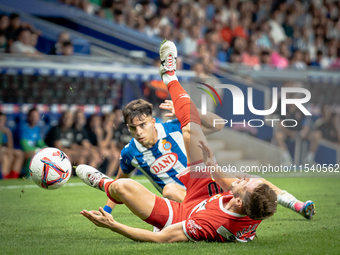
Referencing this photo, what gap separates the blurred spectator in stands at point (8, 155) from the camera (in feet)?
30.3

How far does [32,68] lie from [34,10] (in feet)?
9.63

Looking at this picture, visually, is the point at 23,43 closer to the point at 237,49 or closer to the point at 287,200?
the point at 237,49

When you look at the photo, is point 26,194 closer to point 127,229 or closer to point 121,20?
point 127,229

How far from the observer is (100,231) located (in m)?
4.76

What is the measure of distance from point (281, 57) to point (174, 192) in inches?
421

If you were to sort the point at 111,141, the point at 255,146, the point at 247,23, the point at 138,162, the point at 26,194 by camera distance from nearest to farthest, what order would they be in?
the point at 138,162, the point at 26,194, the point at 111,141, the point at 255,146, the point at 247,23

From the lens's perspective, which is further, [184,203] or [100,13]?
[100,13]

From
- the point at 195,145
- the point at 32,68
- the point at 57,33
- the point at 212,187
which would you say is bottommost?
the point at 212,187

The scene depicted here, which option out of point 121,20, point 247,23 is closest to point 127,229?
point 121,20

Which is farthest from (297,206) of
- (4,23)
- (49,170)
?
(4,23)

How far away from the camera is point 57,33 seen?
11453mm

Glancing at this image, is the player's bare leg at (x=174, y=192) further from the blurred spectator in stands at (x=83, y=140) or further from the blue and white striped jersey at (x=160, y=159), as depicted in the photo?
the blurred spectator in stands at (x=83, y=140)

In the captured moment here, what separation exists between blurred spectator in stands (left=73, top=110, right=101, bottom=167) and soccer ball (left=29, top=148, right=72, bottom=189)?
14.5 ft

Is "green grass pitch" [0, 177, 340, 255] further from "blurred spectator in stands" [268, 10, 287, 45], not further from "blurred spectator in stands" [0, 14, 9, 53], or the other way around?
"blurred spectator in stands" [268, 10, 287, 45]
